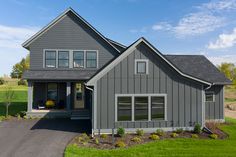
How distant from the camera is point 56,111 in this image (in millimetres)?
19750

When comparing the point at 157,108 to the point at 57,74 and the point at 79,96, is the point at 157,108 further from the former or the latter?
the point at 57,74

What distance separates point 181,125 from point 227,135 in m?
3.03

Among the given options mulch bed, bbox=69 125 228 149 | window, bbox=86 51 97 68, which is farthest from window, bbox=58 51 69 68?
mulch bed, bbox=69 125 228 149

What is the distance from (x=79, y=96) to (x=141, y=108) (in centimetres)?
909

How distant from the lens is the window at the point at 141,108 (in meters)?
14.4

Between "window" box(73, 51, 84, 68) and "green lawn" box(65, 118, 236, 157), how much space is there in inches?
450

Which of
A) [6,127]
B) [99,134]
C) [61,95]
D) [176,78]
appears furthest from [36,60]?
[176,78]

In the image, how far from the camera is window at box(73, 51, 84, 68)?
70.5 feet

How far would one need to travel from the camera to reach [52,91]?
21812 mm

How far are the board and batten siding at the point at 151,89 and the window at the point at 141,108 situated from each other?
0.42 meters

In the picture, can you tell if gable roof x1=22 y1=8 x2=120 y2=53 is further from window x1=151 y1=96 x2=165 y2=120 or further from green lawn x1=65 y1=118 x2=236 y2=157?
green lawn x1=65 y1=118 x2=236 y2=157

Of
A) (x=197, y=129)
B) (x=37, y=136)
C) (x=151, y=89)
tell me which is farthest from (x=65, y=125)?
(x=197, y=129)

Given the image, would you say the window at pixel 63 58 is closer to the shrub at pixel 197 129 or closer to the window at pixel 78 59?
the window at pixel 78 59

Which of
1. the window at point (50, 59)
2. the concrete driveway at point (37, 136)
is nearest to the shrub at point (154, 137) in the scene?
the concrete driveway at point (37, 136)
